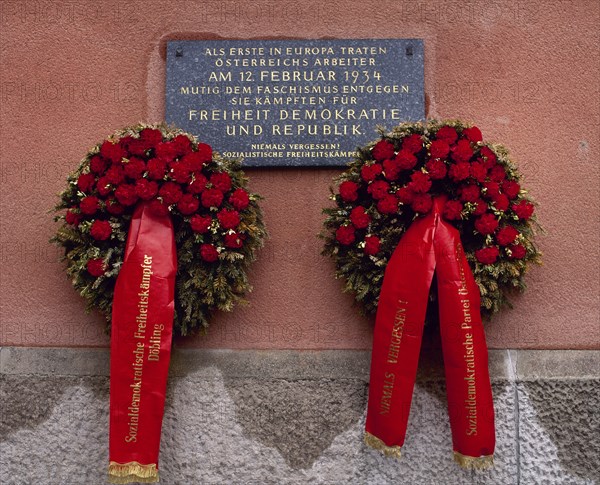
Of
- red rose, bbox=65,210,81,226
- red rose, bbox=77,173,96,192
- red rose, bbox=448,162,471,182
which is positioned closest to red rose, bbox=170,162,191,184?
red rose, bbox=77,173,96,192

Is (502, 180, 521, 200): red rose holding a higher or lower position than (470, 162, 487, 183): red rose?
lower

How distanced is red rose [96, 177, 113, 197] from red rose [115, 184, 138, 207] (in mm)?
49

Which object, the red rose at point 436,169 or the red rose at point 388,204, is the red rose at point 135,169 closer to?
the red rose at point 388,204

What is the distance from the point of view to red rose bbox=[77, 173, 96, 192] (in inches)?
127

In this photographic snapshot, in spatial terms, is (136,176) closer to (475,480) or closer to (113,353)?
(113,353)

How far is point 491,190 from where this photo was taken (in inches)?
125

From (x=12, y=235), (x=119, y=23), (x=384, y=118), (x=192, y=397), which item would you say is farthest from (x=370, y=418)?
(x=119, y=23)

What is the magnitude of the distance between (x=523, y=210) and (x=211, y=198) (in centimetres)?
157

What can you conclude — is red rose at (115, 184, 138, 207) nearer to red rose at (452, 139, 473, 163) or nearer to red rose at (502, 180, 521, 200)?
red rose at (452, 139, 473, 163)

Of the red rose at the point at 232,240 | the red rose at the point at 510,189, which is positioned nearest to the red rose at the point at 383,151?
the red rose at the point at 510,189


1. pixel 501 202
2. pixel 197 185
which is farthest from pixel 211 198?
pixel 501 202

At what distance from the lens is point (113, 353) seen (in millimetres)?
3096

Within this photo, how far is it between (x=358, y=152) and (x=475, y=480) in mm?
1830

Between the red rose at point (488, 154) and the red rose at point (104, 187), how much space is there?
1.88 metres
